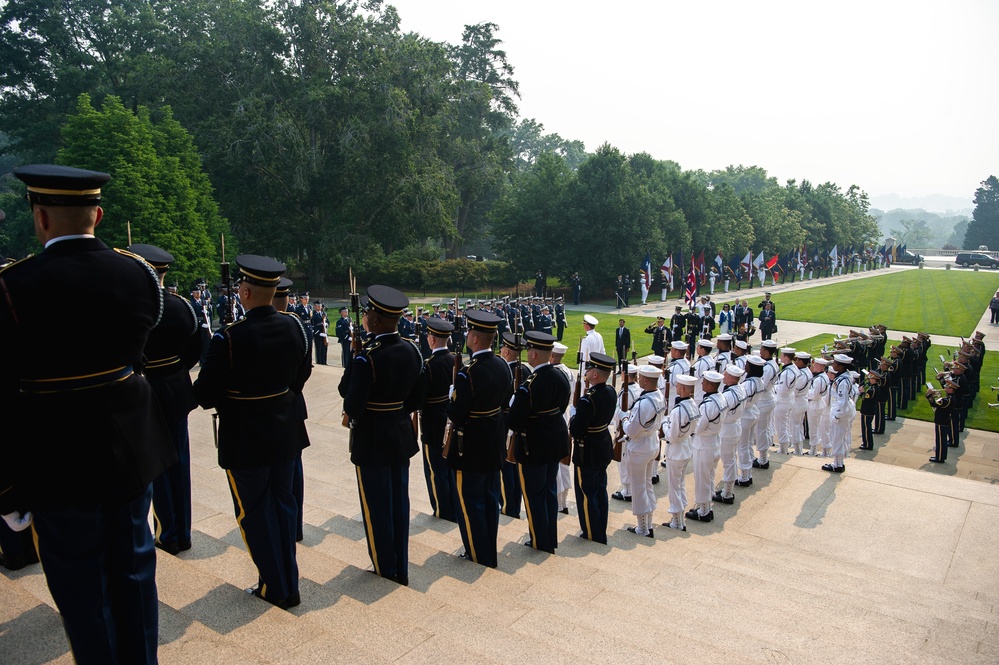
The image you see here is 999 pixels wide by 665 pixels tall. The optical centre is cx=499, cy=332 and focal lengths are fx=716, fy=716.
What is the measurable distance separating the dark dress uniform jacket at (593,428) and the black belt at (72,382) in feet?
16.0

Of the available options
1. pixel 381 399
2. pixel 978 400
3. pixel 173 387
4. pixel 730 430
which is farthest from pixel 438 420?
pixel 978 400

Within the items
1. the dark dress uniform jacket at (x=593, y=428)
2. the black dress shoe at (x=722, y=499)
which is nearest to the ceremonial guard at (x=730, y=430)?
the black dress shoe at (x=722, y=499)

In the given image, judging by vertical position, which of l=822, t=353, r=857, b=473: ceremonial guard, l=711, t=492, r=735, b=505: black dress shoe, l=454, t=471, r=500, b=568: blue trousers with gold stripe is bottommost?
l=711, t=492, r=735, b=505: black dress shoe

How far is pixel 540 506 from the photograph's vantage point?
21.6 feet

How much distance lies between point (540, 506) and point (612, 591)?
1351 millimetres

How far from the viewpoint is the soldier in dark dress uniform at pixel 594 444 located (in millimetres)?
7230

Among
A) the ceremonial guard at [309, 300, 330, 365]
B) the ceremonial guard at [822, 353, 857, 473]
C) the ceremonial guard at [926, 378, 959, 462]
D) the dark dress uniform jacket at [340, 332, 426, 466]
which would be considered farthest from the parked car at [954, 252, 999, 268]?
the dark dress uniform jacket at [340, 332, 426, 466]

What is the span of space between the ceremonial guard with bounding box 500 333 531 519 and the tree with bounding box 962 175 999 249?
122829 millimetres

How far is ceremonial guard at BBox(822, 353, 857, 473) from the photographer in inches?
429

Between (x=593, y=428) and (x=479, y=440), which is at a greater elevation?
(x=479, y=440)

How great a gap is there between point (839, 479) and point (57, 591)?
9982mm

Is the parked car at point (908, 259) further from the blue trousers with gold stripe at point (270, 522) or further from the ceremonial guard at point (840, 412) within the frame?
the blue trousers with gold stripe at point (270, 522)

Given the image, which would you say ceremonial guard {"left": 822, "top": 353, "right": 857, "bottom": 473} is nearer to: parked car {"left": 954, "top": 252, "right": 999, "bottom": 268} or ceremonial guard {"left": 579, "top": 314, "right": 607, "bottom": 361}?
ceremonial guard {"left": 579, "top": 314, "right": 607, "bottom": 361}

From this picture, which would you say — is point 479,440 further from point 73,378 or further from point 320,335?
point 320,335
